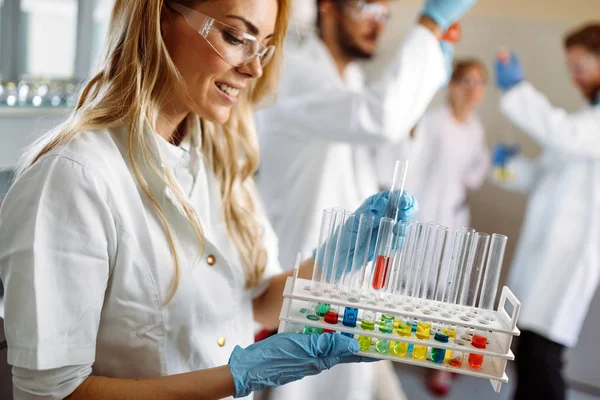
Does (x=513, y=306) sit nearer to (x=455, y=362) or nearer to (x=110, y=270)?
(x=455, y=362)

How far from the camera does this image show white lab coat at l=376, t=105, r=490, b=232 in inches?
137

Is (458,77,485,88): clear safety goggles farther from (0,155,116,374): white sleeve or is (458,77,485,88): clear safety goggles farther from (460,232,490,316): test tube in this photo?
(0,155,116,374): white sleeve

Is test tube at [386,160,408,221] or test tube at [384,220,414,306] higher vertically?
test tube at [386,160,408,221]

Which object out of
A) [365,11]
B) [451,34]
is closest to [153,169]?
[451,34]

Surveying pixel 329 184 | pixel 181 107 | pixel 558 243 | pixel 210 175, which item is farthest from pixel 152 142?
pixel 558 243

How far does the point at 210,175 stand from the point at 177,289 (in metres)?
0.34

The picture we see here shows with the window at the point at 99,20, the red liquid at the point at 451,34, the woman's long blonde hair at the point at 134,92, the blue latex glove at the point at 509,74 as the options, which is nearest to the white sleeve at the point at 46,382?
the woman's long blonde hair at the point at 134,92

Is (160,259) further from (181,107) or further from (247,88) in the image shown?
(247,88)

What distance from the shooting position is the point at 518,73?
10.7 ft

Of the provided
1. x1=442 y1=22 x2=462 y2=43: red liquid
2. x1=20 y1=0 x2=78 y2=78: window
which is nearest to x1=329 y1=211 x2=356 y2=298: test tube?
x1=442 y1=22 x2=462 y2=43: red liquid

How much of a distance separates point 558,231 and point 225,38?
2.42m

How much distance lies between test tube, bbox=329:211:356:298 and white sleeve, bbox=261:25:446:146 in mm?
887

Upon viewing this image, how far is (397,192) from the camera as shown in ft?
4.15

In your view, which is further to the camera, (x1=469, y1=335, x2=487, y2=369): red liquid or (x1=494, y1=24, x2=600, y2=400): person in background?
(x1=494, y1=24, x2=600, y2=400): person in background
